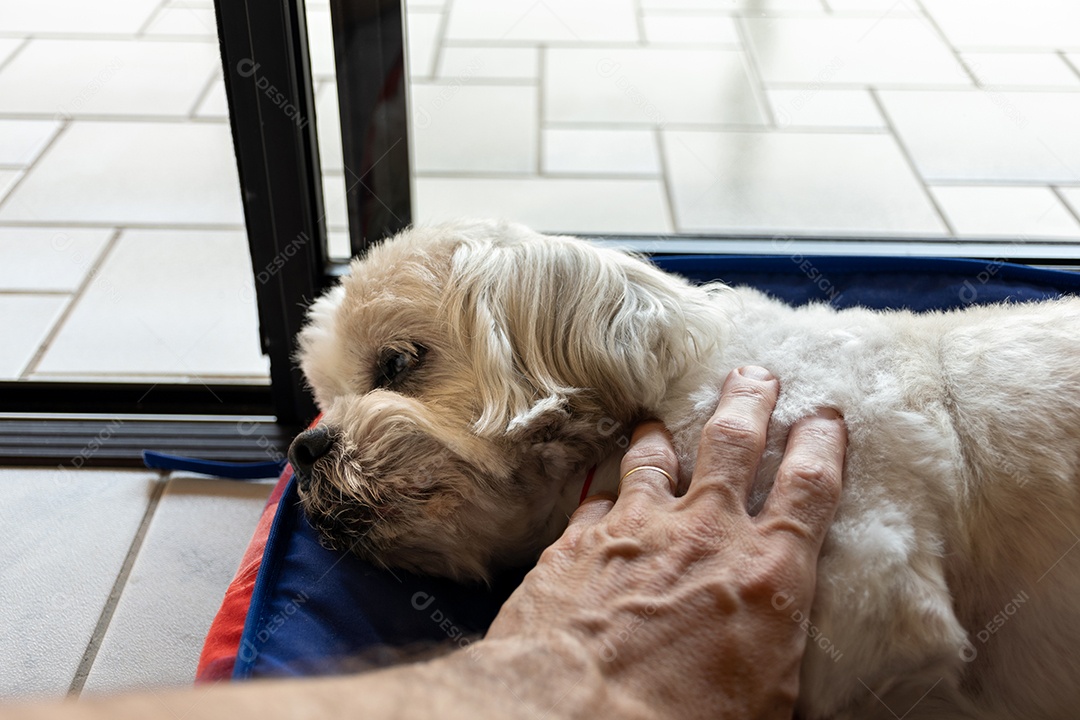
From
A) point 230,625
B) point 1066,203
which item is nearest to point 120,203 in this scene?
point 230,625

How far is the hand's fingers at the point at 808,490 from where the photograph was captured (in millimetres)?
1012

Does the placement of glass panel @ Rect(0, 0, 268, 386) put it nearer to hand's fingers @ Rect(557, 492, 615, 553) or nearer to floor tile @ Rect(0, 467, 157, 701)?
floor tile @ Rect(0, 467, 157, 701)

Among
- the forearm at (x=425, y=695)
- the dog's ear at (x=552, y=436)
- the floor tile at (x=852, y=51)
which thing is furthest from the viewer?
the floor tile at (x=852, y=51)

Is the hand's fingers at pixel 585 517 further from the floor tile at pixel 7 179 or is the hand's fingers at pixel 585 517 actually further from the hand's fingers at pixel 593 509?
the floor tile at pixel 7 179

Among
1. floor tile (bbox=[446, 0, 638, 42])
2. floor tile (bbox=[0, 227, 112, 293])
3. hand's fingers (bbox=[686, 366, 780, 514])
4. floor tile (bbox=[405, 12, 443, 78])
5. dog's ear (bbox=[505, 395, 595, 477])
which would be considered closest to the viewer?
hand's fingers (bbox=[686, 366, 780, 514])

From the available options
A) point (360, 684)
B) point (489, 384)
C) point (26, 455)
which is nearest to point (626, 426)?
point (489, 384)

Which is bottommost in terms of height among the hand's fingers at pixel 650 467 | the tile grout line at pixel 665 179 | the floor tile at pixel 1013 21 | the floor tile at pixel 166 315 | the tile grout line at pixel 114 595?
the tile grout line at pixel 114 595

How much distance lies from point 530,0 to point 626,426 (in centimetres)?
212

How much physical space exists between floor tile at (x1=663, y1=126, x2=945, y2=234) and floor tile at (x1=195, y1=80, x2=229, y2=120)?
4.45ft

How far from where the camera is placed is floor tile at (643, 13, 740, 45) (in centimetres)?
279

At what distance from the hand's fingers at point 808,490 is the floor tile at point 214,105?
219cm

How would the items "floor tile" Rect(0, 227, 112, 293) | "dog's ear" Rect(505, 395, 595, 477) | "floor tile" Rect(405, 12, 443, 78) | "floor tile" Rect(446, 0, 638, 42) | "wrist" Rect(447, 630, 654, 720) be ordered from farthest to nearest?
1. "floor tile" Rect(446, 0, 638, 42)
2. "floor tile" Rect(405, 12, 443, 78)
3. "floor tile" Rect(0, 227, 112, 293)
4. "dog's ear" Rect(505, 395, 595, 477)
5. "wrist" Rect(447, 630, 654, 720)

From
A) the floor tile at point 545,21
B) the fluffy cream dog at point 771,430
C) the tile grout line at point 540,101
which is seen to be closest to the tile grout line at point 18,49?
the floor tile at point 545,21

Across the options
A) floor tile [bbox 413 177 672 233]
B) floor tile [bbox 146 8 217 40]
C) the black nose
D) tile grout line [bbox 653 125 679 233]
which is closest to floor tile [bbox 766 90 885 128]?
tile grout line [bbox 653 125 679 233]
